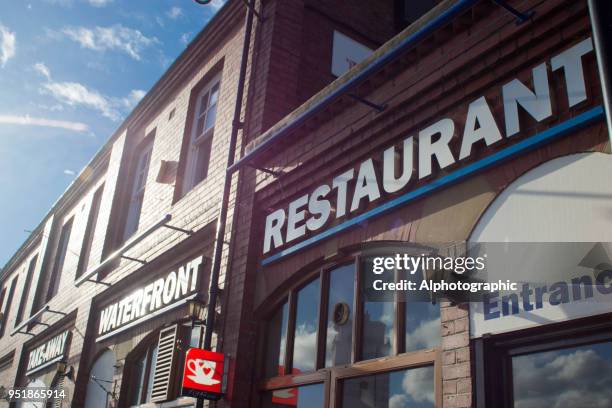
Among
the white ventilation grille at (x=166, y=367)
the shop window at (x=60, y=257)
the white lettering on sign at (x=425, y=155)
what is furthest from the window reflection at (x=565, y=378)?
the shop window at (x=60, y=257)

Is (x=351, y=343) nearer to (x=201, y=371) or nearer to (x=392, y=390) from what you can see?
(x=392, y=390)

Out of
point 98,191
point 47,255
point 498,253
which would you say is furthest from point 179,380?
point 47,255

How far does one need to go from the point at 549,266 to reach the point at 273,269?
3.46 meters

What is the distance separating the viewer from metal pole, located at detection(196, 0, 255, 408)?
7008mm

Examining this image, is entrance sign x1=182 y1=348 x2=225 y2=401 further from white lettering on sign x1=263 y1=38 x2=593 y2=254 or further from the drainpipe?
white lettering on sign x1=263 y1=38 x2=593 y2=254

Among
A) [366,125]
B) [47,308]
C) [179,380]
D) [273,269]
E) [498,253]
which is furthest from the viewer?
[47,308]

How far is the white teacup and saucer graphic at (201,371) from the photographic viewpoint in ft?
20.8

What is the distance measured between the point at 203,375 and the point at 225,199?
2.17 meters

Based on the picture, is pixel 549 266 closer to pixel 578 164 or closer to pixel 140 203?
pixel 578 164

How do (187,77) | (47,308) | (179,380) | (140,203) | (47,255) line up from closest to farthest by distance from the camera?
(179,380) < (187,77) < (140,203) < (47,308) < (47,255)

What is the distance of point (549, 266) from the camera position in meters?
3.77

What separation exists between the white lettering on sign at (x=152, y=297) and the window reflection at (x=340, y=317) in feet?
8.26

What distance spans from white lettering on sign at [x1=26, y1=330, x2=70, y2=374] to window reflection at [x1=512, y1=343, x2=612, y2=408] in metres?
10.4

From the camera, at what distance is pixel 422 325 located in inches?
189
